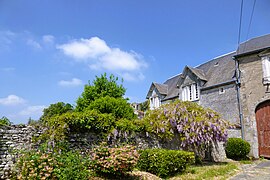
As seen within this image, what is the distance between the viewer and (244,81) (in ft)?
38.8

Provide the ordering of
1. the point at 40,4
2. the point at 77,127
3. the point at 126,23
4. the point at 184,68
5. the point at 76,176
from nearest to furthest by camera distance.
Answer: the point at 76,176 < the point at 40,4 < the point at 77,127 < the point at 126,23 < the point at 184,68

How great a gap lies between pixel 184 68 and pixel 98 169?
11.9m

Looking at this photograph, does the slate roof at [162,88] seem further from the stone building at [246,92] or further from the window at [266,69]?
the window at [266,69]

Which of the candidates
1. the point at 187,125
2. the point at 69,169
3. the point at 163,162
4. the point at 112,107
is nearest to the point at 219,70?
the point at 187,125

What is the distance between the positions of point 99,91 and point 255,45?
935cm

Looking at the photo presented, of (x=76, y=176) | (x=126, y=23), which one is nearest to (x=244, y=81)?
(x=126, y=23)

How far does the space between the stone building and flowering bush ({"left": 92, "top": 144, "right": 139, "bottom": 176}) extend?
8.32 metres

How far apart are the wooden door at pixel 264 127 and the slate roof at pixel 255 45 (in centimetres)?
309

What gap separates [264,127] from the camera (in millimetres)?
10977

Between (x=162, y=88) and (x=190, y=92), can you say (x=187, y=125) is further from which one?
(x=162, y=88)

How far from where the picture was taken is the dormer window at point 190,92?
49.4ft

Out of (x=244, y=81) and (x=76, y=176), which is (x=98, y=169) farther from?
(x=244, y=81)

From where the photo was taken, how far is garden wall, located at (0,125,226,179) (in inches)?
227

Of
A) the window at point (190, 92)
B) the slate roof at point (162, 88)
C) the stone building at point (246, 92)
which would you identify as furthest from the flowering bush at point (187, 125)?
the slate roof at point (162, 88)
